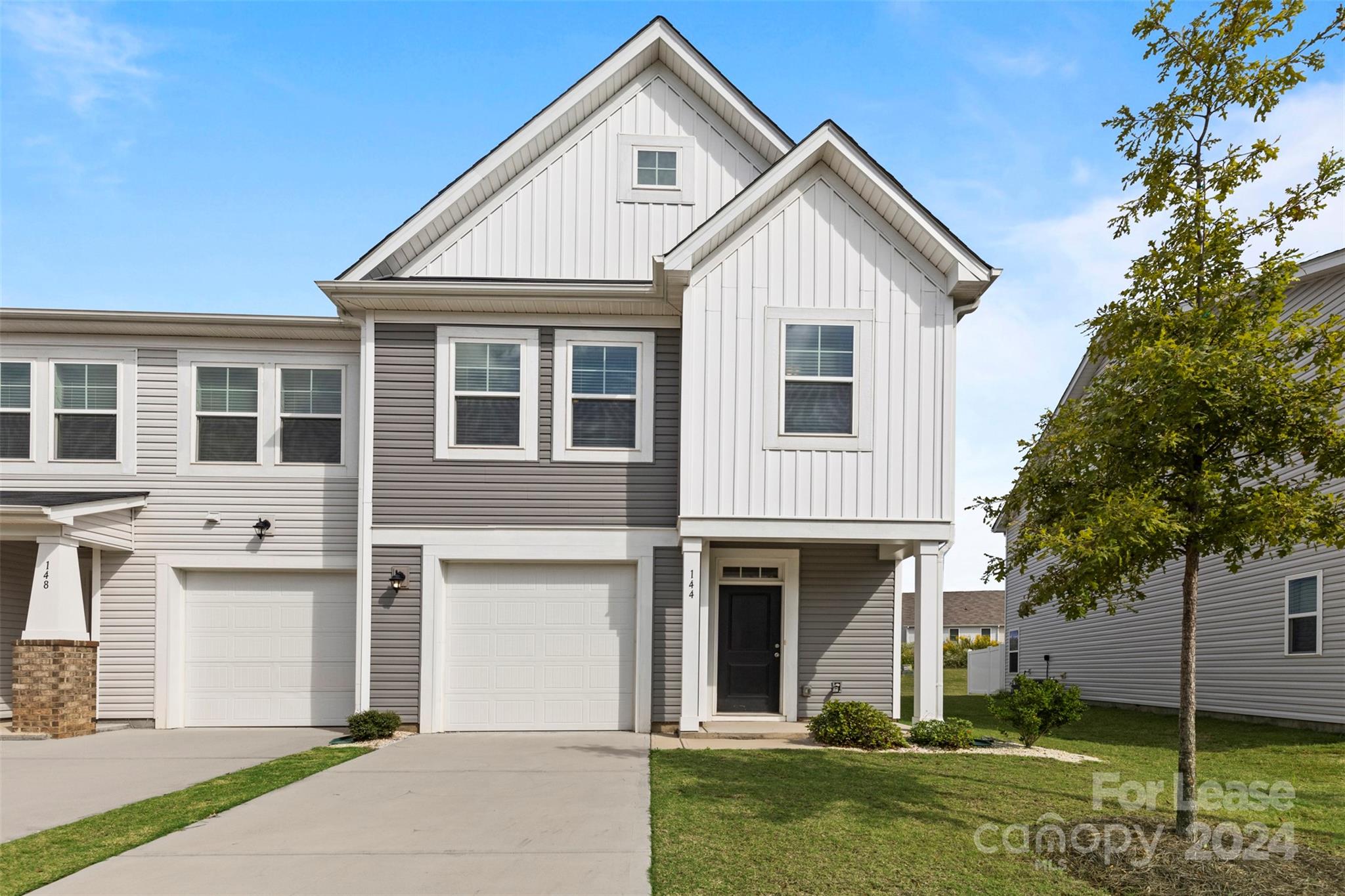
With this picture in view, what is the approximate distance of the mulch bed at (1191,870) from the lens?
6.26 metres

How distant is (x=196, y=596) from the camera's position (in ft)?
45.9

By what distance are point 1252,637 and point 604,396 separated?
12.2 m

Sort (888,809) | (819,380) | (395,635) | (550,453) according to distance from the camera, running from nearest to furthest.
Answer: (888,809) → (819,380) → (395,635) → (550,453)

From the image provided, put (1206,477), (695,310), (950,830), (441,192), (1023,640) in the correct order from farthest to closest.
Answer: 1. (1023,640)
2. (441,192)
3. (695,310)
4. (950,830)
5. (1206,477)

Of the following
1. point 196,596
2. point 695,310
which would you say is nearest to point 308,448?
point 196,596

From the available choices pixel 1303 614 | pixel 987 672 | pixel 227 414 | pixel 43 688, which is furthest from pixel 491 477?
pixel 987 672

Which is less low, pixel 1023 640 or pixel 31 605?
pixel 31 605

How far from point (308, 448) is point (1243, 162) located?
1154cm

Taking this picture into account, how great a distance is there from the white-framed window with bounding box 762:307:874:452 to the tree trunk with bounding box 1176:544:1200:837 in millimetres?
5406

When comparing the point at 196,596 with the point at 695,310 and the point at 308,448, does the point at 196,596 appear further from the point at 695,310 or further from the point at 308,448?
the point at 695,310

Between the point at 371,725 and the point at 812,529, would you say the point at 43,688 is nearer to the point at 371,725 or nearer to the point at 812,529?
the point at 371,725

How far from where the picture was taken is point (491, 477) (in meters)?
13.3

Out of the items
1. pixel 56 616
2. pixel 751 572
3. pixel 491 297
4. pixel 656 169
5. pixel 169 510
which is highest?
pixel 656 169

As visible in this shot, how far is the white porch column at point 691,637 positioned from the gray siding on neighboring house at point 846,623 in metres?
1.88
